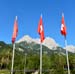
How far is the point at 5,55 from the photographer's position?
113 m

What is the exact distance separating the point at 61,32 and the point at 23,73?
55616 mm

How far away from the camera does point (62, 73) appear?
70.9 m

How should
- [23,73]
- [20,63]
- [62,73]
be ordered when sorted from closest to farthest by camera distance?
[62,73]
[23,73]
[20,63]

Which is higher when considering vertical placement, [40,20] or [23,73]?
[40,20]

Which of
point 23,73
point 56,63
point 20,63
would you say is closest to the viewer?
point 23,73

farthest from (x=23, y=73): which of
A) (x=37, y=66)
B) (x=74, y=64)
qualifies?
(x=74, y=64)

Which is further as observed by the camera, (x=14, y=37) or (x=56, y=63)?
(x=56, y=63)

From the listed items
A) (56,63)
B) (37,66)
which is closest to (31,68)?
(37,66)

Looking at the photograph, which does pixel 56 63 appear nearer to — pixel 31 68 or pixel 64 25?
pixel 31 68

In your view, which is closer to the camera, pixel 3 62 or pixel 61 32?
pixel 61 32

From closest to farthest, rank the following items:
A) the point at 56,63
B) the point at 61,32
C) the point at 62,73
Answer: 1. the point at 61,32
2. the point at 62,73
3. the point at 56,63

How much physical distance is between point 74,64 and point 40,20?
66185 mm

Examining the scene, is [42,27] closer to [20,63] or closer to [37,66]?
[37,66]

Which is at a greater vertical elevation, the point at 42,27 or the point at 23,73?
the point at 42,27
